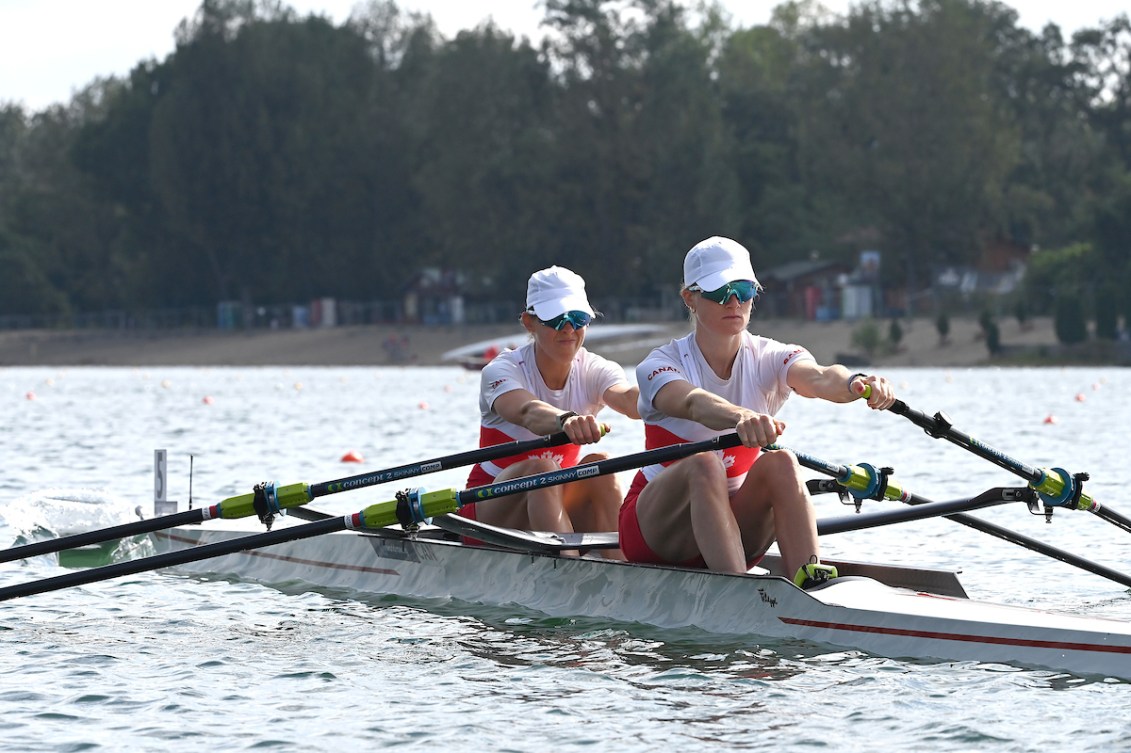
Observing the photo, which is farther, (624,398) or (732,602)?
(624,398)

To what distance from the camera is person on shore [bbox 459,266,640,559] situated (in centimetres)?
937

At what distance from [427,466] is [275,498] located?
2.65 feet

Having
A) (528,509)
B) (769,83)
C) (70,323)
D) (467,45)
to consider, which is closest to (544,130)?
(467,45)

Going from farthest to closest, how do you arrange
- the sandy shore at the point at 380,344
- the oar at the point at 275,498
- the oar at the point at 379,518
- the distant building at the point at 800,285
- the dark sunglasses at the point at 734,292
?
1. the distant building at the point at 800,285
2. the sandy shore at the point at 380,344
3. the oar at the point at 275,498
4. the oar at the point at 379,518
5. the dark sunglasses at the point at 734,292

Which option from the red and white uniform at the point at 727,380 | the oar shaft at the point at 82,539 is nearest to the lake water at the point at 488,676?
the oar shaft at the point at 82,539

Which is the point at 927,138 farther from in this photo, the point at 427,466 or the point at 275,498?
the point at 275,498

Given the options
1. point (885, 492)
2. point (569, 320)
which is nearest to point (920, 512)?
point (885, 492)

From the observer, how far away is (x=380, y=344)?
81.5 meters

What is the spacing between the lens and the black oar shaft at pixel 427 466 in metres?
9.09

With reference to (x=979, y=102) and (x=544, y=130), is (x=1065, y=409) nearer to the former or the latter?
(x=979, y=102)

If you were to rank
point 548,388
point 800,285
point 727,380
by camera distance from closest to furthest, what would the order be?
point 727,380 → point 548,388 → point 800,285

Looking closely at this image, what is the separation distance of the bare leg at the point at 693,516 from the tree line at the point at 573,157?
55.8 m

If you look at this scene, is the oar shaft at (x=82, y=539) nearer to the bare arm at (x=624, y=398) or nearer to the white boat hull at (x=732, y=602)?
the white boat hull at (x=732, y=602)

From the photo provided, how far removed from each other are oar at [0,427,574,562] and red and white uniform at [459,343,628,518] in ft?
1.18
